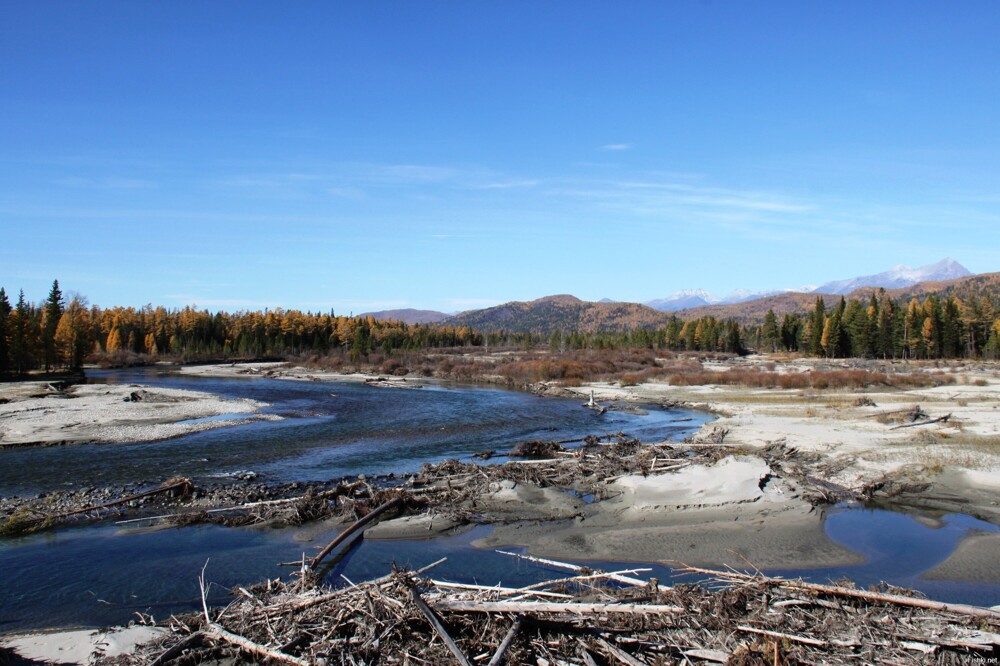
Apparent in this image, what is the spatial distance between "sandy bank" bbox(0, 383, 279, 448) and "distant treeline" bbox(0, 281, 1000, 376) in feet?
100

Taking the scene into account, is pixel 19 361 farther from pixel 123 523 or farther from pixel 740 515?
pixel 740 515

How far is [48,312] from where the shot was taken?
8812 cm

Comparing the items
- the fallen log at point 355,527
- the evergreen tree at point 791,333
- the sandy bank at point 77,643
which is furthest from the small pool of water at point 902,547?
the evergreen tree at point 791,333

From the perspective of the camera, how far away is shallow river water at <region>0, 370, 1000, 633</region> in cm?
1258

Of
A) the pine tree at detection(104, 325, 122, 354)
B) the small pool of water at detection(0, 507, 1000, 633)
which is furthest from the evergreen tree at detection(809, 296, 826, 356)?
the pine tree at detection(104, 325, 122, 354)

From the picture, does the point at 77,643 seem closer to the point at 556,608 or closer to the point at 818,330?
the point at 556,608

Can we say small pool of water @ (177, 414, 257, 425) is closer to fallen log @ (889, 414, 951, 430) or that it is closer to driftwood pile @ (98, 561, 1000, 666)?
driftwood pile @ (98, 561, 1000, 666)

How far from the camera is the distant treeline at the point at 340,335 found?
84.0 meters

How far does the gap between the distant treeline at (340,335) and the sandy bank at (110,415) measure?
30.5 metres

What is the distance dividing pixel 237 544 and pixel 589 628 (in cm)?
1087

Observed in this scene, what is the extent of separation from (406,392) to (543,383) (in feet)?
48.6

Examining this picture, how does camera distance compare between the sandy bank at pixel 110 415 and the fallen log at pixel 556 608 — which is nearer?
the fallen log at pixel 556 608

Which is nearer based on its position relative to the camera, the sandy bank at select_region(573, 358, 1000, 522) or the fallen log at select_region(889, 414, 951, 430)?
the sandy bank at select_region(573, 358, 1000, 522)

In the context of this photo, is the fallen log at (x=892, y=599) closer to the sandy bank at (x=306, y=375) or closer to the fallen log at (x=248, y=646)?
the fallen log at (x=248, y=646)
